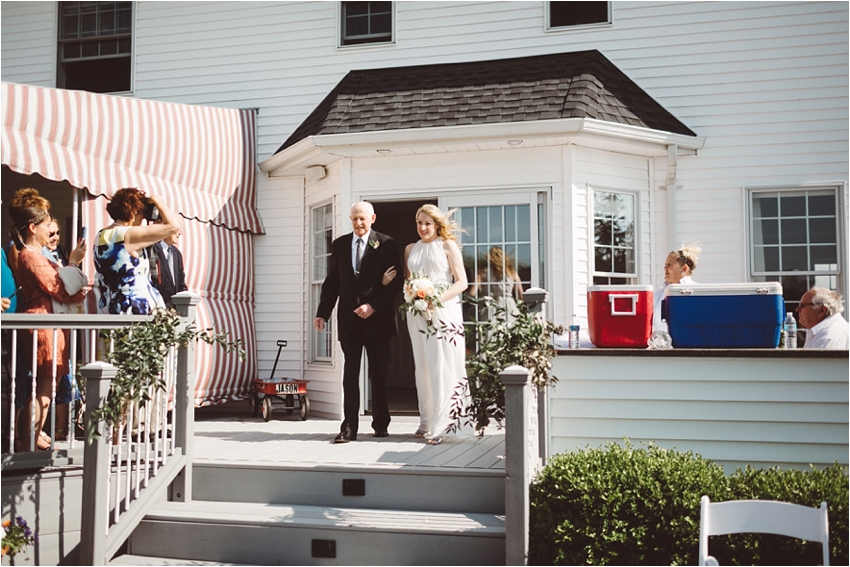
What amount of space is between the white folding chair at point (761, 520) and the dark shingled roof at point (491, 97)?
4428mm

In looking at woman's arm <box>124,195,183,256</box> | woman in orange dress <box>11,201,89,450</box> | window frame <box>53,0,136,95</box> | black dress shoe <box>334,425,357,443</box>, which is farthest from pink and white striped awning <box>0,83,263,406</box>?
black dress shoe <box>334,425,357,443</box>

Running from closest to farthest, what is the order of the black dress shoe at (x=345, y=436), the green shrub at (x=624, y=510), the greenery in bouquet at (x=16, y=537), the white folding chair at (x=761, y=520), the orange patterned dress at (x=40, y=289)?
1. the white folding chair at (x=761, y=520)
2. the green shrub at (x=624, y=510)
3. the greenery in bouquet at (x=16, y=537)
4. the orange patterned dress at (x=40, y=289)
5. the black dress shoe at (x=345, y=436)

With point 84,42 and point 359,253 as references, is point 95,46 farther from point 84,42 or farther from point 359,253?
point 359,253

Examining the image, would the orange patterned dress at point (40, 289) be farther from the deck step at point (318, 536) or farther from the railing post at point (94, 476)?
the deck step at point (318, 536)

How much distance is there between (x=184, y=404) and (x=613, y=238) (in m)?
4.59

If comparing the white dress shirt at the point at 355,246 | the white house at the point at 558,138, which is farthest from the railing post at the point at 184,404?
the white house at the point at 558,138

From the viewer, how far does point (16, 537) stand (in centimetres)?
454

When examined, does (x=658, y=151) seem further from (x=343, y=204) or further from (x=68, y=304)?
(x=68, y=304)

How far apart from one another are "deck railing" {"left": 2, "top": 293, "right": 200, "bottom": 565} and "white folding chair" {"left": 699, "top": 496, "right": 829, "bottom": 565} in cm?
323

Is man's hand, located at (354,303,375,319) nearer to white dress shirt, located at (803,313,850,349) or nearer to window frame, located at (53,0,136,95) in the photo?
white dress shirt, located at (803,313,850,349)

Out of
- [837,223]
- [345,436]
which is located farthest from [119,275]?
[837,223]

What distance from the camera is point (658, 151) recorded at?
7918mm

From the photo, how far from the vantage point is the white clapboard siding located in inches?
181

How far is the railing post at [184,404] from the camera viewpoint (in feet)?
17.4
